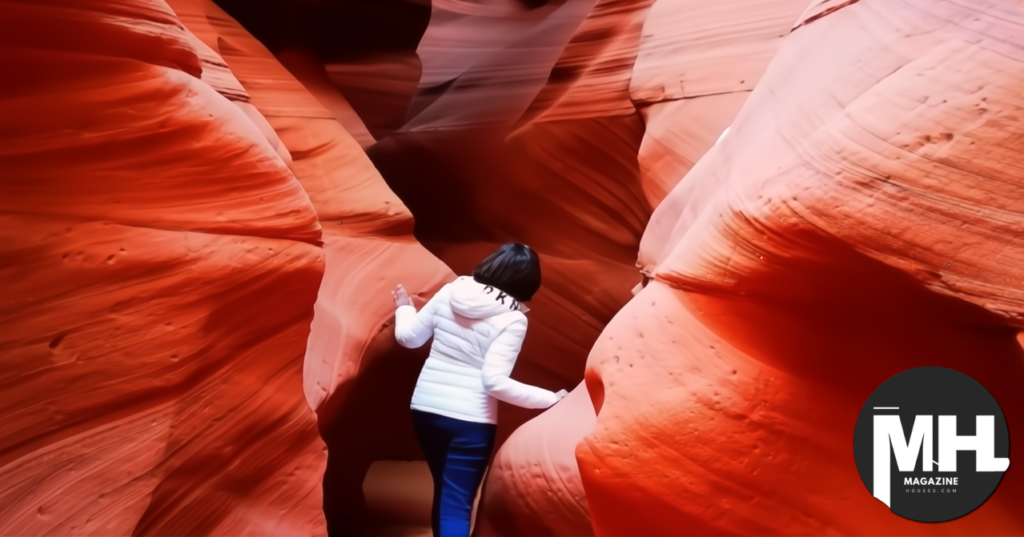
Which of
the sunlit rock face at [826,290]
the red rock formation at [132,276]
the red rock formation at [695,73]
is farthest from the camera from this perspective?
the red rock formation at [695,73]

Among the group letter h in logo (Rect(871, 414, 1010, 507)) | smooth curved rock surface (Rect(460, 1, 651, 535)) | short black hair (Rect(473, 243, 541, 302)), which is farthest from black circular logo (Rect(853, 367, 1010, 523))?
smooth curved rock surface (Rect(460, 1, 651, 535))

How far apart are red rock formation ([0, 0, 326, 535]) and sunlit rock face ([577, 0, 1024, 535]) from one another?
0.73 meters

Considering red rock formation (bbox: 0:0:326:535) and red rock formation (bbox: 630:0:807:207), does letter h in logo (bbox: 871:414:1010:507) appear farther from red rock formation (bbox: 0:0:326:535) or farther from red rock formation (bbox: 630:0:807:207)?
red rock formation (bbox: 630:0:807:207)

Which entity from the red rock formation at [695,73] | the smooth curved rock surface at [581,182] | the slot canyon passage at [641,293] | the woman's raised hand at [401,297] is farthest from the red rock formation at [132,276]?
the smooth curved rock surface at [581,182]

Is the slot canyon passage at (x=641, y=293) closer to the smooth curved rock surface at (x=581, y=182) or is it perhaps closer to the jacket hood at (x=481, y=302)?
the jacket hood at (x=481, y=302)

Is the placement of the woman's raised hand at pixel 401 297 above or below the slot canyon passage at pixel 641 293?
below

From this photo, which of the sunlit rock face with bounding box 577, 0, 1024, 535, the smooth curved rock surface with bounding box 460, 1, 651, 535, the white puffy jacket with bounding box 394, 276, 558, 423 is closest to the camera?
the sunlit rock face with bounding box 577, 0, 1024, 535

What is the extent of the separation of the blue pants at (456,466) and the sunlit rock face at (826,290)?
71cm

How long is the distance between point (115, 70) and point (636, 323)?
1.05 meters

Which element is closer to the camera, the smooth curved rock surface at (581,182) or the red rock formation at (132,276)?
the red rock formation at (132,276)

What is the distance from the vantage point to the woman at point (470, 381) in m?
1.91

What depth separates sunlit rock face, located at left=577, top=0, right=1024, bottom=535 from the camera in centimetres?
92

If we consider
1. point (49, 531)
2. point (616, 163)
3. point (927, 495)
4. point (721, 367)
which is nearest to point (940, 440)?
point (927, 495)

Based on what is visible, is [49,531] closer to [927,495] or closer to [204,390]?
[204,390]
